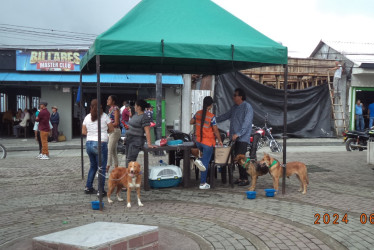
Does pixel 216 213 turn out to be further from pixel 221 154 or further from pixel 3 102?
pixel 3 102

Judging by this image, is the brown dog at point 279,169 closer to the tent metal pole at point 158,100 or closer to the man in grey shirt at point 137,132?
the man in grey shirt at point 137,132

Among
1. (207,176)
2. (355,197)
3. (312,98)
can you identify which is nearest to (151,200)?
(207,176)

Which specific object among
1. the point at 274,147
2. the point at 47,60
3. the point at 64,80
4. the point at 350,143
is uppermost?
the point at 47,60

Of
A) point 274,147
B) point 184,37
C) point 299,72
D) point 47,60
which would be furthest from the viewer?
point 299,72

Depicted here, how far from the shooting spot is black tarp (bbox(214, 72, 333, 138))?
1912cm

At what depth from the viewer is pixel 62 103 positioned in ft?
64.8

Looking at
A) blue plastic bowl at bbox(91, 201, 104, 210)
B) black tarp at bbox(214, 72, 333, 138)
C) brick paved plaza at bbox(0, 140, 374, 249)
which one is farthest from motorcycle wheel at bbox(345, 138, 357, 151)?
blue plastic bowl at bbox(91, 201, 104, 210)

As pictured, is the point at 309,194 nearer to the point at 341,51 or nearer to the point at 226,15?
the point at 226,15

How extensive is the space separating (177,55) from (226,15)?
1.89 m

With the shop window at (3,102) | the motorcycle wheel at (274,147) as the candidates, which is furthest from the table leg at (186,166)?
the shop window at (3,102)

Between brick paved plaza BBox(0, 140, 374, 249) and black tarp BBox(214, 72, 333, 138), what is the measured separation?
1049 cm

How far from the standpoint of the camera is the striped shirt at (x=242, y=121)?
761 cm

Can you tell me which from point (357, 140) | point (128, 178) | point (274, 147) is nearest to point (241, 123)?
point (128, 178)
